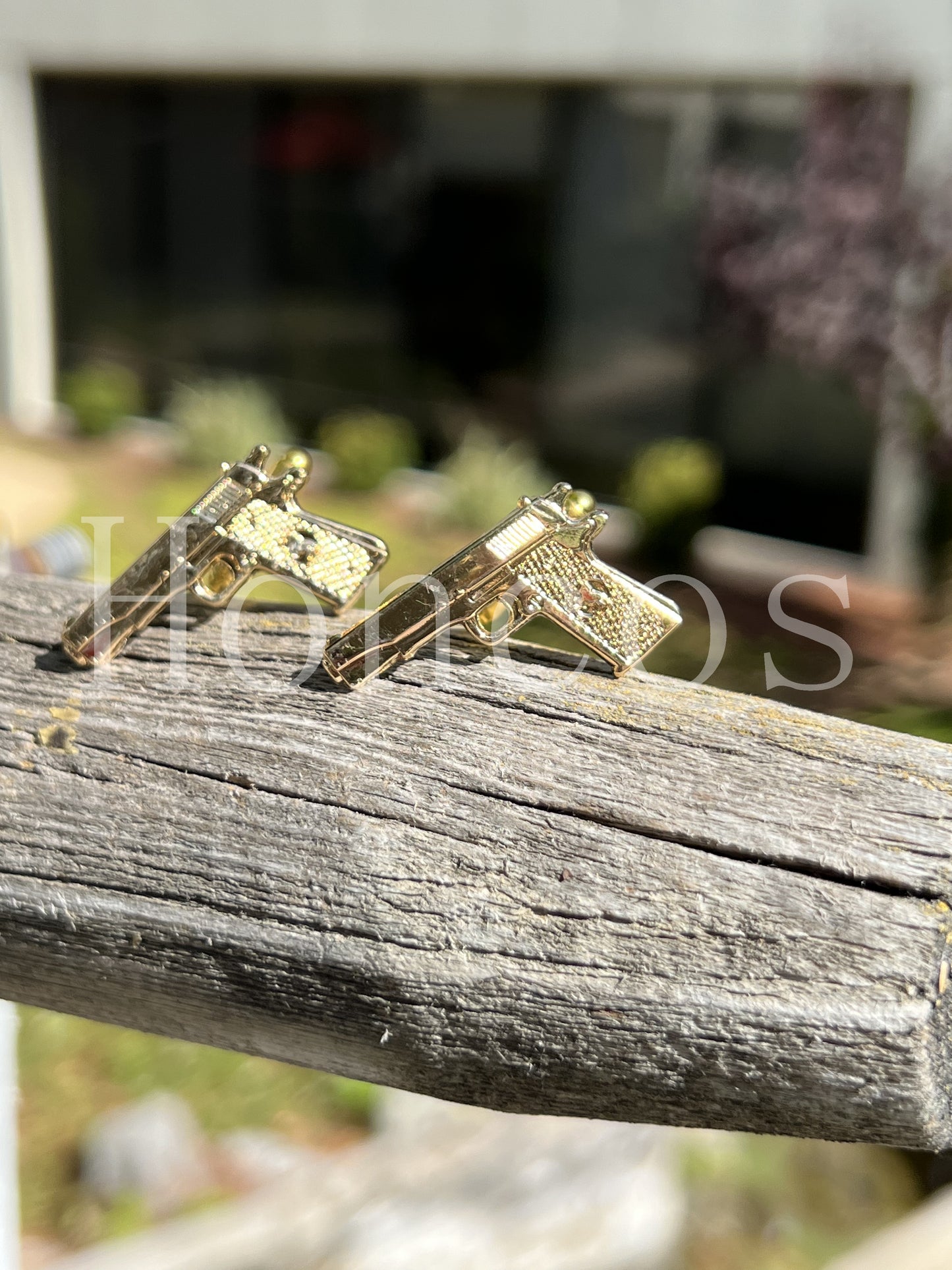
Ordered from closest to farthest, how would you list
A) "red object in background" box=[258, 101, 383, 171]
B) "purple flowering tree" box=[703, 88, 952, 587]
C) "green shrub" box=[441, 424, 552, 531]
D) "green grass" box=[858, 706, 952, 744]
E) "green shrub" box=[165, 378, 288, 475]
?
"green grass" box=[858, 706, 952, 744], "purple flowering tree" box=[703, 88, 952, 587], "green shrub" box=[441, 424, 552, 531], "red object in background" box=[258, 101, 383, 171], "green shrub" box=[165, 378, 288, 475]

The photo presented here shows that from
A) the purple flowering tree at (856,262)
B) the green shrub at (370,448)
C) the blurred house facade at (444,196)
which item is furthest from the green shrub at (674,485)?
the green shrub at (370,448)

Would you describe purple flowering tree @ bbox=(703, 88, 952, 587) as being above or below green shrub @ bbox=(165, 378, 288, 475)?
above

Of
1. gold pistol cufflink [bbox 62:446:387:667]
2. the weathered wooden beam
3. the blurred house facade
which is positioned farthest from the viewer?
the blurred house facade

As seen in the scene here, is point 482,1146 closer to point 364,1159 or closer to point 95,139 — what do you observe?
point 364,1159

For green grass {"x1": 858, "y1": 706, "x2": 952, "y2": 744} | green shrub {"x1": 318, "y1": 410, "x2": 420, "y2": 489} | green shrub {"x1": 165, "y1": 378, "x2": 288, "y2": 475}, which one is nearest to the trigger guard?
green grass {"x1": 858, "y1": 706, "x2": 952, "y2": 744}

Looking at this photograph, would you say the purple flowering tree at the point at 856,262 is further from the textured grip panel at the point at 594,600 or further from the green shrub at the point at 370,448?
the textured grip panel at the point at 594,600

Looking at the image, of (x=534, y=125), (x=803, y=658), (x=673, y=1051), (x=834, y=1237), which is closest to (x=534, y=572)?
(x=673, y=1051)

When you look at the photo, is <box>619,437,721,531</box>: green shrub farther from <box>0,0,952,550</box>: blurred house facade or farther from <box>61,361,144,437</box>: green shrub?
<box>61,361,144,437</box>: green shrub

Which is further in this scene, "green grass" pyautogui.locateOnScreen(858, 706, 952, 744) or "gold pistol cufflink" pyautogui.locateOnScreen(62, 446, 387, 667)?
"green grass" pyautogui.locateOnScreen(858, 706, 952, 744)
